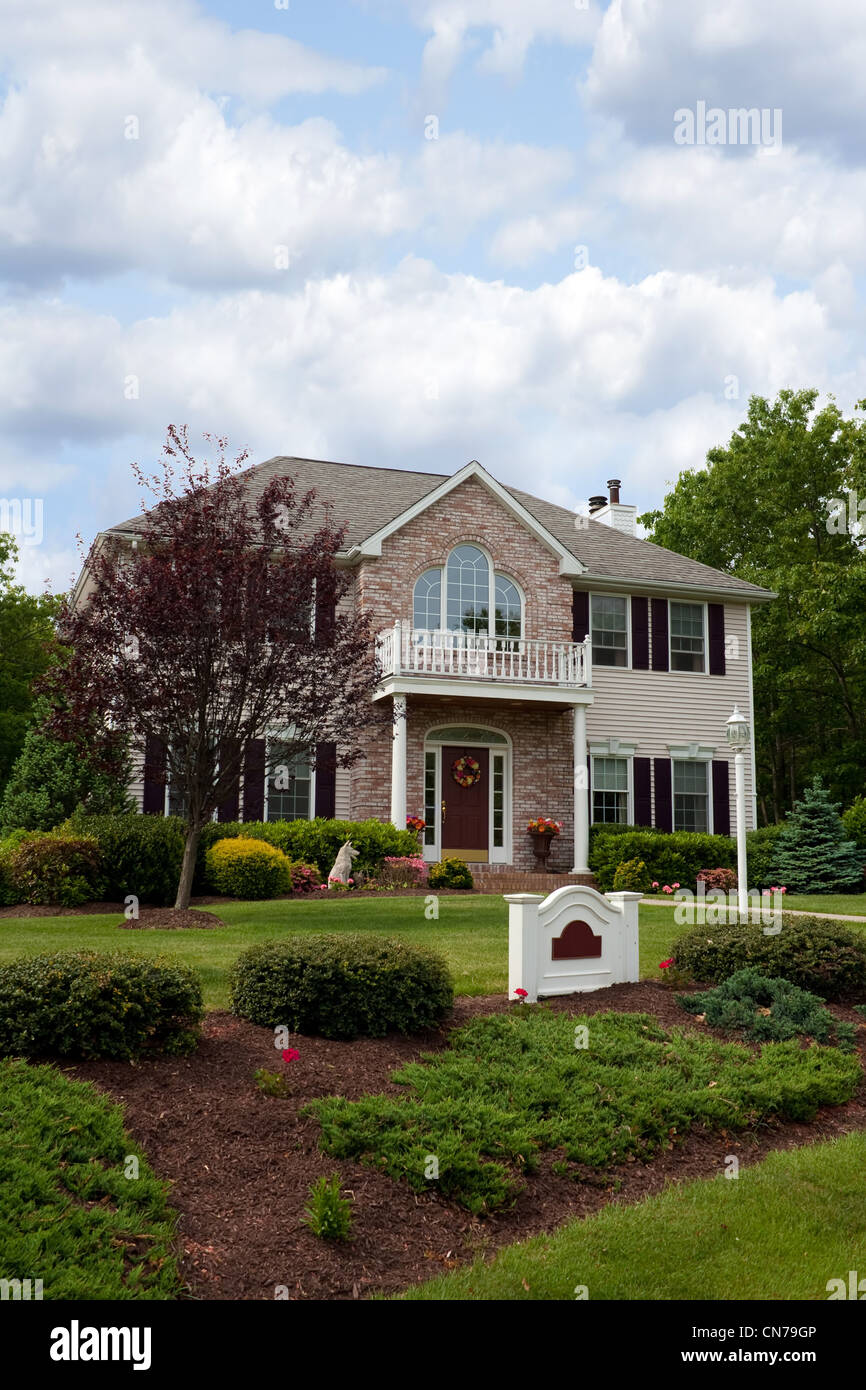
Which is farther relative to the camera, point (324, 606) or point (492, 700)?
point (492, 700)

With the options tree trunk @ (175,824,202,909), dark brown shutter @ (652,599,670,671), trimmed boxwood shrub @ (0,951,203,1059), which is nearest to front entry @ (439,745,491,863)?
dark brown shutter @ (652,599,670,671)

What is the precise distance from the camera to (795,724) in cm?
3528

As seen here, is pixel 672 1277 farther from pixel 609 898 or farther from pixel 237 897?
pixel 237 897

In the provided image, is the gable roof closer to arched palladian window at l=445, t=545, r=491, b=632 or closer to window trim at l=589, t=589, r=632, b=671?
window trim at l=589, t=589, r=632, b=671

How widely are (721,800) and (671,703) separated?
232 cm

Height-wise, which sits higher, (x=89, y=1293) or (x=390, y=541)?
(x=390, y=541)

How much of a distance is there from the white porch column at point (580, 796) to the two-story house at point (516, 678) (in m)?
0.03

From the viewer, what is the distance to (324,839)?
722 inches

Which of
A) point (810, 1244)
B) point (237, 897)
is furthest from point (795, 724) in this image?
point (810, 1244)

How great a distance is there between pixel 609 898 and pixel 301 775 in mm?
12471

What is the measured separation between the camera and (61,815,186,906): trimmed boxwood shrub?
51.0 ft

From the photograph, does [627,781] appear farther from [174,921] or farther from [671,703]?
[174,921]

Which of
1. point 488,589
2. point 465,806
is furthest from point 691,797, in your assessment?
point 488,589

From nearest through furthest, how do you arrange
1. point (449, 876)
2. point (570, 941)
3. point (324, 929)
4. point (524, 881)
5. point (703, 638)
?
point (570, 941), point (324, 929), point (449, 876), point (524, 881), point (703, 638)
